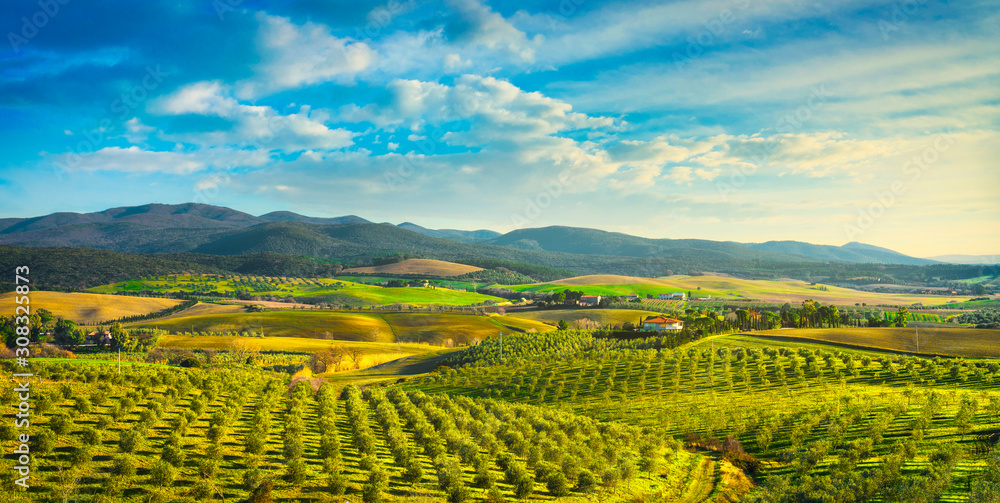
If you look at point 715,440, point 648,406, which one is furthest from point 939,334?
point 715,440

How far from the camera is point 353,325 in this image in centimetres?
12488

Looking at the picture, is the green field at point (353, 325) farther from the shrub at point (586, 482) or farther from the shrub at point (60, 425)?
the shrub at point (586, 482)

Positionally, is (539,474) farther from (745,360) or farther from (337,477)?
(745,360)

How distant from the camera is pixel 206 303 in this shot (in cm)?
16400

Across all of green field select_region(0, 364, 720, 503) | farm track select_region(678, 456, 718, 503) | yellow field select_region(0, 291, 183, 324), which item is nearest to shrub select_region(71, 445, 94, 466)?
green field select_region(0, 364, 720, 503)

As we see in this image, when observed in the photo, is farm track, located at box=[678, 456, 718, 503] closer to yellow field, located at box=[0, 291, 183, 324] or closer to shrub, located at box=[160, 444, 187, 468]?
shrub, located at box=[160, 444, 187, 468]

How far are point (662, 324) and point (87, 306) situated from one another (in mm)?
149357

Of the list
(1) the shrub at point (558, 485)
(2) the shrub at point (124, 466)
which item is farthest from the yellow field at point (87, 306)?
(1) the shrub at point (558, 485)

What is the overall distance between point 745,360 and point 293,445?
60.5m

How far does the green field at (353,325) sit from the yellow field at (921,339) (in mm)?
60558

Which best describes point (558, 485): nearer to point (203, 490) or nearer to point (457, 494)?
point (457, 494)

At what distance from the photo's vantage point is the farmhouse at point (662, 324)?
123m

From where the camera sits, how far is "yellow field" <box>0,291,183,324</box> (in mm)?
131875

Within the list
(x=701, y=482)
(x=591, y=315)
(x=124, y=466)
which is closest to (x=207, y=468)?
(x=124, y=466)
